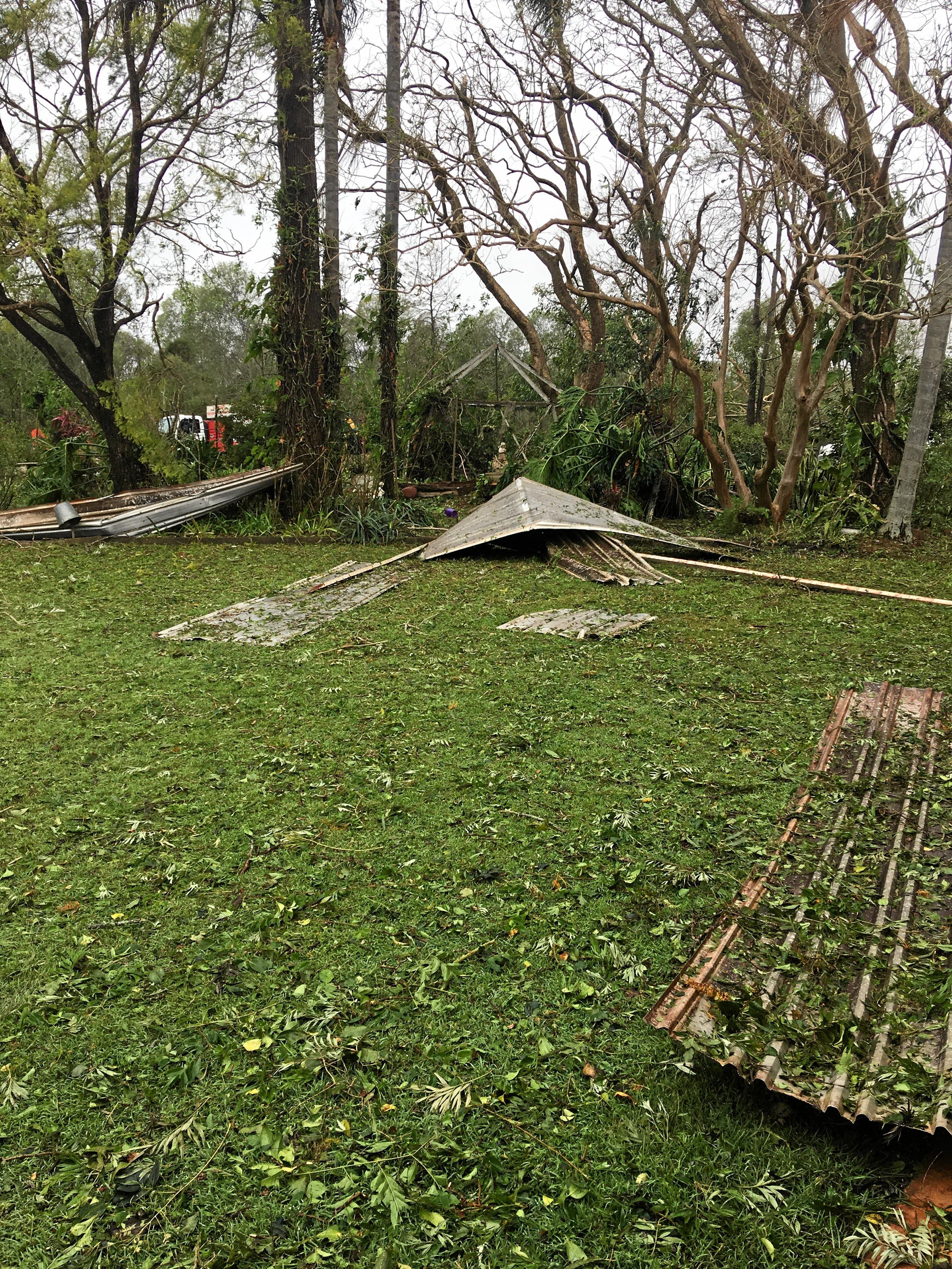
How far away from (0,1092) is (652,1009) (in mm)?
1256

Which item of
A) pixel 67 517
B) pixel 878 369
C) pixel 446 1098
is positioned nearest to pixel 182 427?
pixel 67 517

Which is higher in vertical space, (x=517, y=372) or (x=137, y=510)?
(x=517, y=372)

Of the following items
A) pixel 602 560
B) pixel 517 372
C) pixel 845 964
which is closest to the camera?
pixel 845 964

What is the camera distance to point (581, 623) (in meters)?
4.88

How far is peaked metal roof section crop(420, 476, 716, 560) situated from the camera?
22.8 feet

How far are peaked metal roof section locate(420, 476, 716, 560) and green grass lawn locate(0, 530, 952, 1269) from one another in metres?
2.97

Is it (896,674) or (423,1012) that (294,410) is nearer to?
(896,674)

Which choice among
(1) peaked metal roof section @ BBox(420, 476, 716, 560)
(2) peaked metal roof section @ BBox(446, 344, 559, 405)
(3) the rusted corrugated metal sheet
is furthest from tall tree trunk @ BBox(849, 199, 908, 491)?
(3) the rusted corrugated metal sheet

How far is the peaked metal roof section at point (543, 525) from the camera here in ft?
22.8

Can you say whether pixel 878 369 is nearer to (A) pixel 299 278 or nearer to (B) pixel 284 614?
(A) pixel 299 278

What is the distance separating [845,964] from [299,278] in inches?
340

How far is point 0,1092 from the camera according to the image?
4.99 ft

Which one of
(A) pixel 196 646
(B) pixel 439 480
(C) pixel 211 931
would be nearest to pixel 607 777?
(C) pixel 211 931

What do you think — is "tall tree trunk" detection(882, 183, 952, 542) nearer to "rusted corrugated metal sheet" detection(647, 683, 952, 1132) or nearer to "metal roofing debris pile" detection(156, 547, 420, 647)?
"metal roofing debris pile" detection(156, 547, 420, 647)
